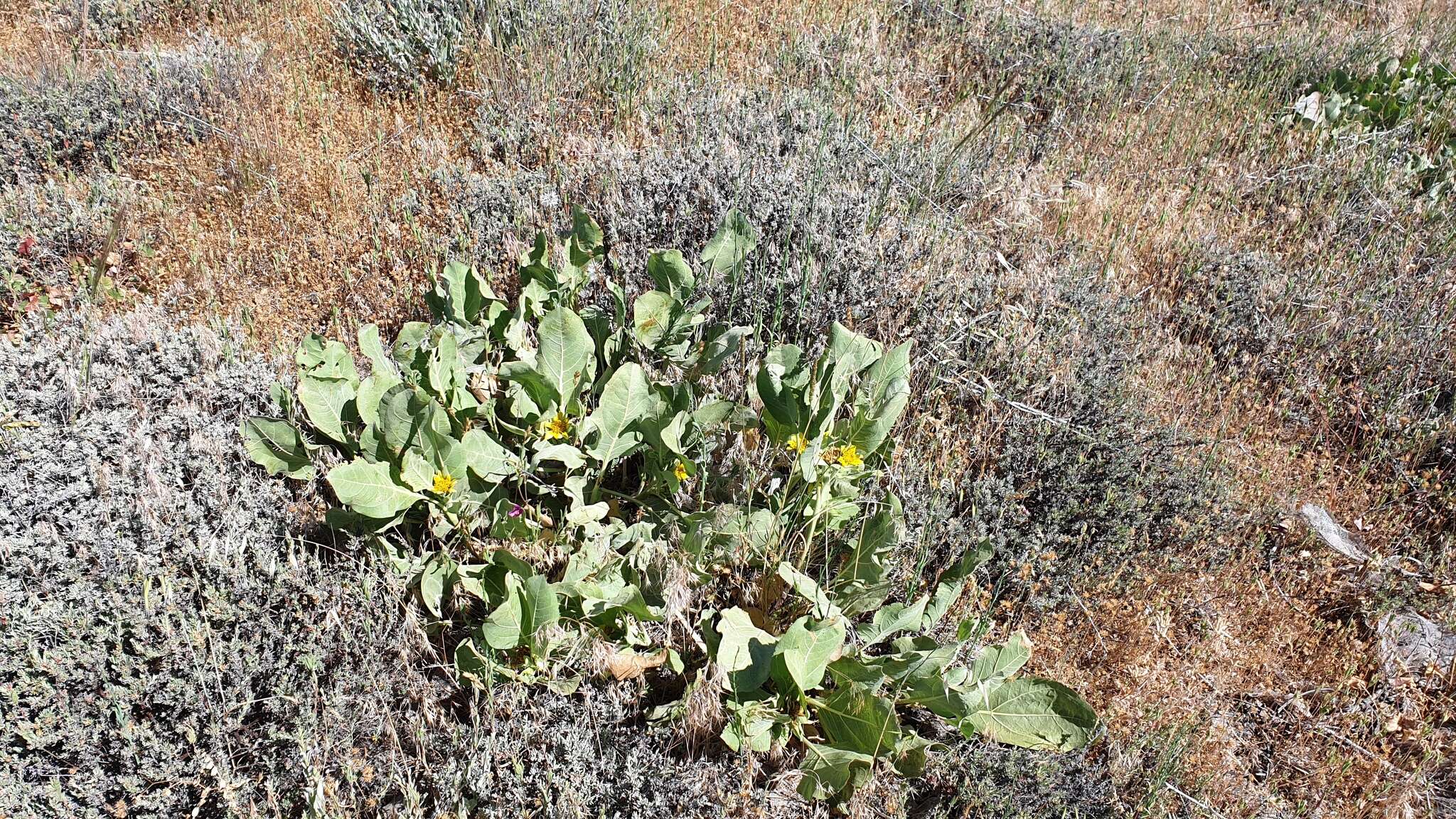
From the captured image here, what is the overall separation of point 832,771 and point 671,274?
5.64 ft

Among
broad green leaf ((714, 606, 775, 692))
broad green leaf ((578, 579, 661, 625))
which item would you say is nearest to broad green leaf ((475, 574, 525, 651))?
broad green leaf ((578, 579, 661, 625))

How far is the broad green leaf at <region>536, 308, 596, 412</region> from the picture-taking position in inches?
104

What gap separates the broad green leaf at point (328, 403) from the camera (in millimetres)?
2572

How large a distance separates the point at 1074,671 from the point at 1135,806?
1.37 feet

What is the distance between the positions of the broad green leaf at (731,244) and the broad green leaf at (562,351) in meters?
0.72

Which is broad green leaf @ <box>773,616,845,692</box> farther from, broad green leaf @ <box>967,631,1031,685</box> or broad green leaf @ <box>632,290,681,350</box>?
broad green leaf @ <box>632,290,681,350</box>

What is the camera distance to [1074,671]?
273 centimetres

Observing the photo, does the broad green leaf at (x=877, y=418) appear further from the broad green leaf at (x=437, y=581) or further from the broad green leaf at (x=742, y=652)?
the broad green leaf at (x=437, y=581)

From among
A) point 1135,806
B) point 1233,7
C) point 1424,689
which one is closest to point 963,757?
point 1135,806

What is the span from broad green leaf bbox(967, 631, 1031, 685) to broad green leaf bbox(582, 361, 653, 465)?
122cm

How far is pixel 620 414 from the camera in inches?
106

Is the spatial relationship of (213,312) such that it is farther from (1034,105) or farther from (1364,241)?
(1364,241)

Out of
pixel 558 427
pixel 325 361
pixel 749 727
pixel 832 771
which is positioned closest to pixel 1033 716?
pixel 832 771

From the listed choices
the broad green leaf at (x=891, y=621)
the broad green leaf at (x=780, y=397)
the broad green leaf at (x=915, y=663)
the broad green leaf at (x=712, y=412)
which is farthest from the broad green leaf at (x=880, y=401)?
the broad green leaf at (x=915, y=663)
